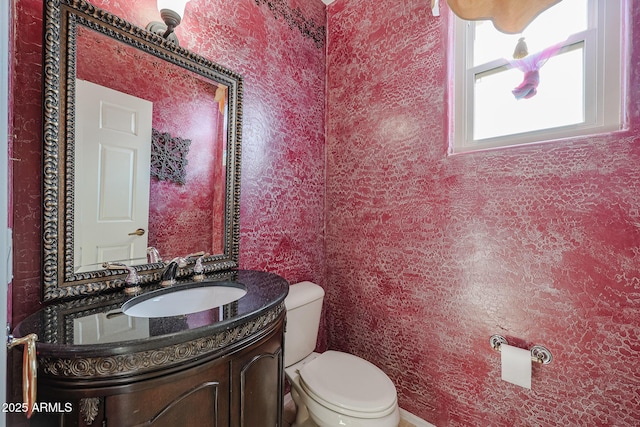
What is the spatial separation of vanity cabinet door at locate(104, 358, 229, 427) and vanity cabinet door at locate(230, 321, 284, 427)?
1.6 inches

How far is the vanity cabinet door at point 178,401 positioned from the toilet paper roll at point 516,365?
1.22 meters

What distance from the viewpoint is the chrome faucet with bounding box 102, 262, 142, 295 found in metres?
1.04

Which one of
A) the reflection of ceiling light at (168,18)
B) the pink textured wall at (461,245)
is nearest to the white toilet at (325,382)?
the pink textured wall at (461,245)

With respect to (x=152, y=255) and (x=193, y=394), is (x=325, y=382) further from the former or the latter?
(x=152, y=255)

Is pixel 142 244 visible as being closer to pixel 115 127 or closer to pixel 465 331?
pixel 115 127

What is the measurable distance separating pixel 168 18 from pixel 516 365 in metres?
2.13

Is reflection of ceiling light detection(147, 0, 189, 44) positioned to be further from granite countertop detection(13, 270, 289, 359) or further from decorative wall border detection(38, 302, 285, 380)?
decorative wall border detection(38, 302, 285, 380)

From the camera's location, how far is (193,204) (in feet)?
4.36

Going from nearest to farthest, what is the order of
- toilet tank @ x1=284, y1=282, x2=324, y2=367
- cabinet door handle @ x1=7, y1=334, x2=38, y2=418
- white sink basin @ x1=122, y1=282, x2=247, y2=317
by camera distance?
cabinet door handle @ x1=7, y1=334, x2=38, y2=418, white sink basin @ x1=122, y1=282, x2=247, y2=317, toilet tank @ x1=284, y1=282, x2=324, y2=367

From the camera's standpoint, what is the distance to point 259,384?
98 cm

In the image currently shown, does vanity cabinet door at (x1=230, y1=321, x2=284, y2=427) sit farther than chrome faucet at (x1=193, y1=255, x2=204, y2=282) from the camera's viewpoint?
No

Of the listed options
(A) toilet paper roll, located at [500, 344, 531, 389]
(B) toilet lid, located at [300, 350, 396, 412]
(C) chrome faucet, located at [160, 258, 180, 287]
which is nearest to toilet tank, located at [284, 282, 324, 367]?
(B) toilet lid, located at [300, 350, 396, 412]

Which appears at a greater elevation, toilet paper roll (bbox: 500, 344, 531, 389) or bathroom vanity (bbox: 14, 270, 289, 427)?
bathroom vanity (bbox: 14, 270, 289, 427)

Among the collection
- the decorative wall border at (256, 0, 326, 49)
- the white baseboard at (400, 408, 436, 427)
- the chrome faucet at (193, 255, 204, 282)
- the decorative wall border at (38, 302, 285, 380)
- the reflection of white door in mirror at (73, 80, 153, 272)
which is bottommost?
the white baseboard at (400, 408, 436, 427)
